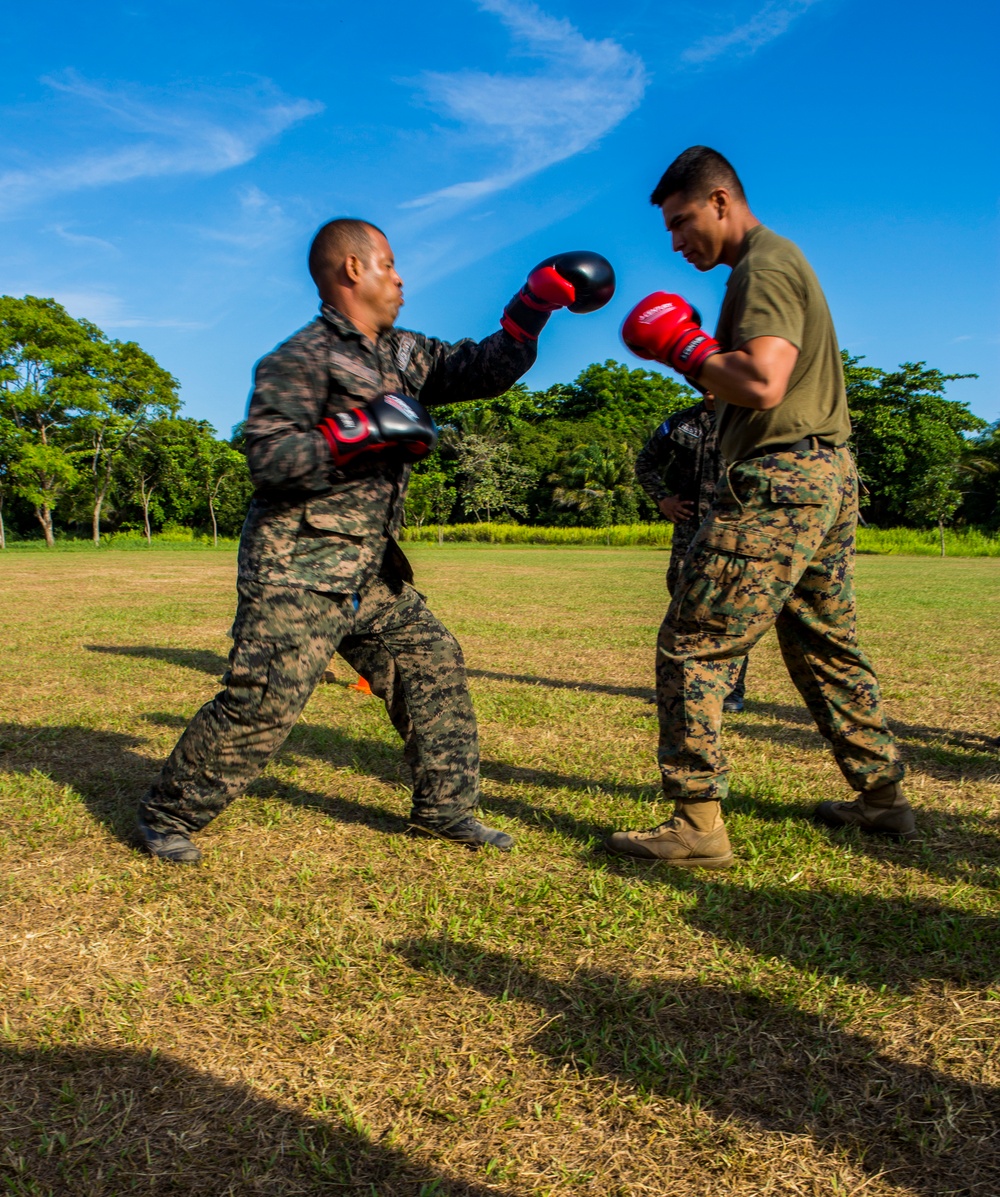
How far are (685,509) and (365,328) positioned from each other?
2649mm

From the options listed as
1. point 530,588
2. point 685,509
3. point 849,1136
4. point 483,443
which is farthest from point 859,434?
point 849,1136

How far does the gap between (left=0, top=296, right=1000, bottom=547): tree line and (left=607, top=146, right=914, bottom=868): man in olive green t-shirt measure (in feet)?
101

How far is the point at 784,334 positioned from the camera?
2.48 meters

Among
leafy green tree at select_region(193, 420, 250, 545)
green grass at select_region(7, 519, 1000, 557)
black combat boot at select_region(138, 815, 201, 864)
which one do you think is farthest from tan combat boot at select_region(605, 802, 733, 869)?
leafy green tree at select_region(193, 420, 250, 545)

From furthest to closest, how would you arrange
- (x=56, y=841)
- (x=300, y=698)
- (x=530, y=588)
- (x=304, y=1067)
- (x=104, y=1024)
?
(x=530, y=588) < (x=56, y=841) < (x=300, y=698) < (x=104, y=1024) < (x=304, y=1067)

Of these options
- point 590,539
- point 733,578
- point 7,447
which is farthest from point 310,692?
point 590,539

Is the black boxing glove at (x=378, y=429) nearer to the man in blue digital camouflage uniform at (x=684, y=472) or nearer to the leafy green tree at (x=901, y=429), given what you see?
the man in blue digital camouflage uniform at (x=684, y=472)

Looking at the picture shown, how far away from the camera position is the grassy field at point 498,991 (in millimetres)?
1631

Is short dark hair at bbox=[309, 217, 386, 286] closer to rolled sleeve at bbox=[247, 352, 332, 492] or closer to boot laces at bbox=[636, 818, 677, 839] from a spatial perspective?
rolled sleeve at bbox=[247, 352, 332, 492]

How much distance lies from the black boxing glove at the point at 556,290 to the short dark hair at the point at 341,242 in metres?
0.54

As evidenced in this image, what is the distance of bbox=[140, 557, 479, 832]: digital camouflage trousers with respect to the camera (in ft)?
8.87

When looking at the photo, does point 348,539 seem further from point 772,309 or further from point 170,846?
point 772,309

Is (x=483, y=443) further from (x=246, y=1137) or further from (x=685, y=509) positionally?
(x=246, y=1137)

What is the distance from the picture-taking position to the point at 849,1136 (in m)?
1.67
